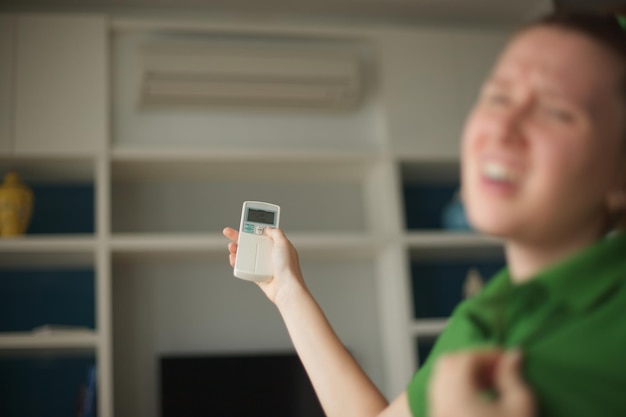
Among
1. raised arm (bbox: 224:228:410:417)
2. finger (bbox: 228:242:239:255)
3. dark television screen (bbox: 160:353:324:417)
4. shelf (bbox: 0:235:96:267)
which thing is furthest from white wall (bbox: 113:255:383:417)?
raised arm (bbox: 224:228:410:417)

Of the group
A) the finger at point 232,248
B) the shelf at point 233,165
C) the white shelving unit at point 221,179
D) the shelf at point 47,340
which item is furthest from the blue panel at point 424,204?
the finger at point 232,248

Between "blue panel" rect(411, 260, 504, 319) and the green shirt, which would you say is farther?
"blue panel" rect(411, 260, 504, 319)

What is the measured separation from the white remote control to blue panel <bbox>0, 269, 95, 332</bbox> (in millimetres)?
2477

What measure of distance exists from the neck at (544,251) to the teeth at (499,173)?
0.04 metres

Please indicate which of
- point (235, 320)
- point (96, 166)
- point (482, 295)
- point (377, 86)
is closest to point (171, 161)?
point (96, 166)

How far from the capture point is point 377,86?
369 centimetres

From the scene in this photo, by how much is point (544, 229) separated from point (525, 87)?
88 mm

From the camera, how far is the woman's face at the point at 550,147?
44 centimetres

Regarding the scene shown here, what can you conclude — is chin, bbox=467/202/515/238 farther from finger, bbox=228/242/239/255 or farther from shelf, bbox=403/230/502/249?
shelf, bbox=403/230/502/249

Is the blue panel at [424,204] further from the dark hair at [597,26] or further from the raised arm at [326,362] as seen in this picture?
the dark hair at [597,26]

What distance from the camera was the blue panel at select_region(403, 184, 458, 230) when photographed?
385cm

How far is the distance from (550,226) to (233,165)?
10.0 ft

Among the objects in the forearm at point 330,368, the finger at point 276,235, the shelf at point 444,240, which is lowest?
the forearm at point 330,368

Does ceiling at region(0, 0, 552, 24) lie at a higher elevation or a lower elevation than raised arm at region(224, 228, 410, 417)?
higher
